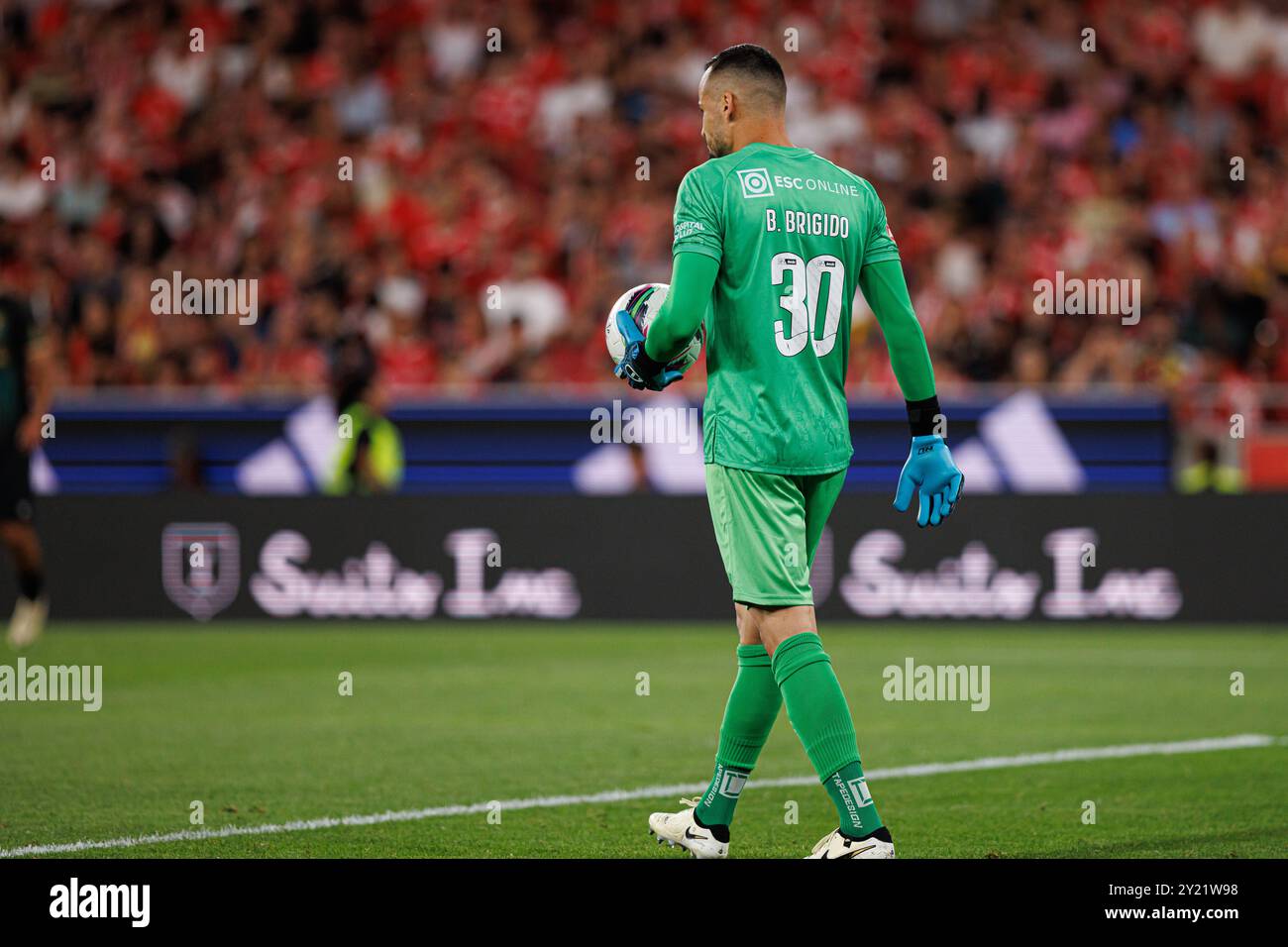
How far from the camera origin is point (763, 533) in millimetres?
5602

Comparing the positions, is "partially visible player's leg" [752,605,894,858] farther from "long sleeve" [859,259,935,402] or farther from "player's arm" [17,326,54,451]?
"player's arm" [17,326,54,451]

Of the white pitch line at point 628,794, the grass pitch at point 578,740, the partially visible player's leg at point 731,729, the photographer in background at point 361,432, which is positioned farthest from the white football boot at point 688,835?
the photographer in background at point 361,432

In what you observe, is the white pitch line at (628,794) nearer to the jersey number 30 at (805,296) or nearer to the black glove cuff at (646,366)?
the black glove cuff at (646,366)

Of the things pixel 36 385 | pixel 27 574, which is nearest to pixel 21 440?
pixel 36 385

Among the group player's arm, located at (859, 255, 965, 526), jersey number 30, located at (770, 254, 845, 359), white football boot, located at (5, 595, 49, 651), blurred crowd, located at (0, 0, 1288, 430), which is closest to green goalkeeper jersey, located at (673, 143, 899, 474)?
jersey number 30, located at (770, 254, 845, 359)

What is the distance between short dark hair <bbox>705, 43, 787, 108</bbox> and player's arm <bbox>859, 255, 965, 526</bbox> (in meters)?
0.61

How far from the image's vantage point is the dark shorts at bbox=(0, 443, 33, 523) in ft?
41.3

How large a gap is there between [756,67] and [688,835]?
7.83ft

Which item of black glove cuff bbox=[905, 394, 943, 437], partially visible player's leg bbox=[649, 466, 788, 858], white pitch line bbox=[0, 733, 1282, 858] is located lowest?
white pitch line bbox=[0, 733, 1282, 858]

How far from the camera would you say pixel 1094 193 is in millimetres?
17969

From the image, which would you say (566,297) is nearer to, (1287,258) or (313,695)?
(1287,258)

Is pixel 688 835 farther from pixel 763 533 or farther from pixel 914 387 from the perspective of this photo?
pixel 914 387
